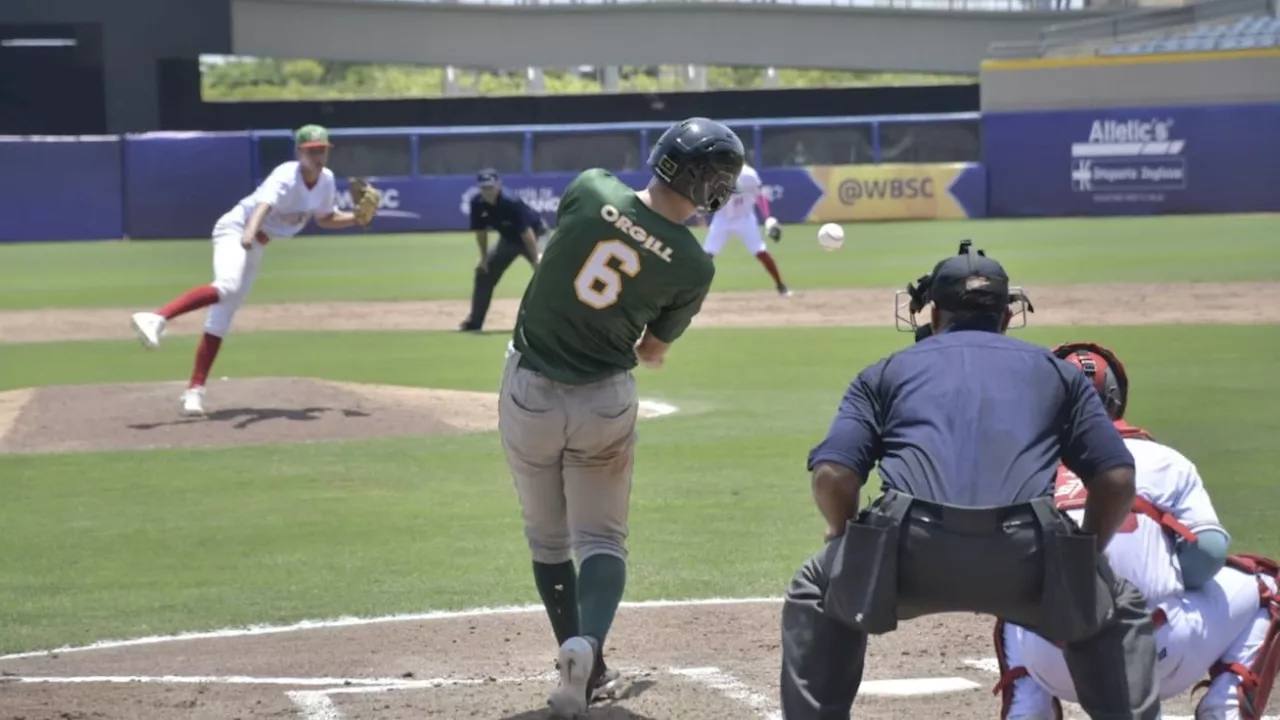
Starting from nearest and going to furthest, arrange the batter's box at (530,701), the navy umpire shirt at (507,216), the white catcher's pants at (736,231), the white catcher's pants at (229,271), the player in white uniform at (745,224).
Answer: the batter's box at (530,701) → the white catcher's pants at (229,271) → the navy umpire shirt at (507,216) → the player in white uniform at (745,224) → the white catcher's pants at (736,231)

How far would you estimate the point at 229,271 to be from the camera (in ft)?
42.7

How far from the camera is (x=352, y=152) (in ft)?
130

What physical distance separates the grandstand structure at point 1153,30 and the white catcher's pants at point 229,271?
111 feet

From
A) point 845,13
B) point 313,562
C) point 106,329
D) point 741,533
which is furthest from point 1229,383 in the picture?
point 845,13

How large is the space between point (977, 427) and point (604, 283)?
5.71 feet

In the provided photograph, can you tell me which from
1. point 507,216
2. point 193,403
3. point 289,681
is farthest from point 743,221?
point 289,681

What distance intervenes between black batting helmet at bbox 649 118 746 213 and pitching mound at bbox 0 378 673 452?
768 cm

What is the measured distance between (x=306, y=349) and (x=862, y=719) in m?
14.3

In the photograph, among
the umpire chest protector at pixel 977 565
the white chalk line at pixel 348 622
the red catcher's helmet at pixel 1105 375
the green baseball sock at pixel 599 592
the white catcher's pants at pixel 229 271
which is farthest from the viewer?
the white catcher's pants at pixel 229 271

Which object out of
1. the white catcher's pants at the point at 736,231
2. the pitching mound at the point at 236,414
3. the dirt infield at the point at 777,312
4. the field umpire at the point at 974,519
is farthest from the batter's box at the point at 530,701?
the white catcher's pants at the point at 736,231

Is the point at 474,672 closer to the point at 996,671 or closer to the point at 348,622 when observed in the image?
the point at 348,622

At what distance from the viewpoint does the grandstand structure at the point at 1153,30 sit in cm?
4372

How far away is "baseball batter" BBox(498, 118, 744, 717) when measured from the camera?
18.3 feet

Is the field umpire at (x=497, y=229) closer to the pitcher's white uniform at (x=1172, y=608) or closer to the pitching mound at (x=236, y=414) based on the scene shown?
the pitching mound at (x=236, y=414)
